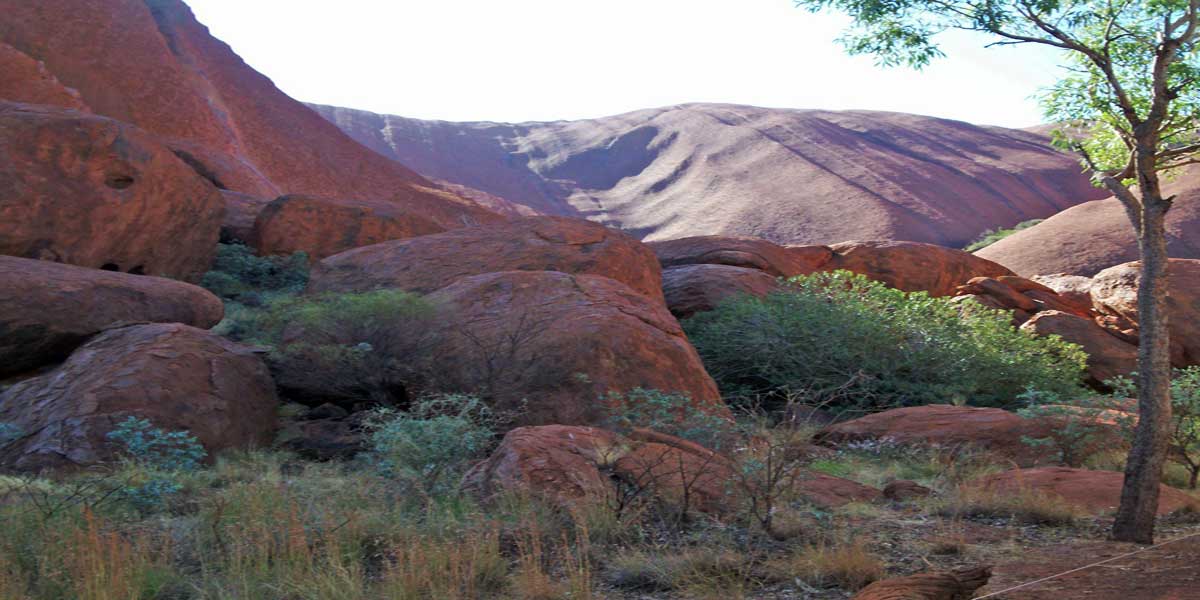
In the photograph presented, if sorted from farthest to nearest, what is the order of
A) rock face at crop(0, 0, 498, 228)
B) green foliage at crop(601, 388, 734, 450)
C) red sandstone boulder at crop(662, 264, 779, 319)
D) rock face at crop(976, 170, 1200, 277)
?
rock face at crop(976, 170, 1200, 277) → rock face at crop(0, 0, 498, 228) → red sandstone boulder at crop(662, 264, 779, 319) → green foliage at crop(601, 388, 734, 450)

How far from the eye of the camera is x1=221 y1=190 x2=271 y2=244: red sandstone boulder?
15.0m

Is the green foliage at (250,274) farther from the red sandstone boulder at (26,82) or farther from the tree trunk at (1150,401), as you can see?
the tree trunk at (1150,401)

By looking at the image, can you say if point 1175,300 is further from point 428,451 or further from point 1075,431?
point 428,451

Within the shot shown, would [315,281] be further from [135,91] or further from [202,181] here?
[135,91]

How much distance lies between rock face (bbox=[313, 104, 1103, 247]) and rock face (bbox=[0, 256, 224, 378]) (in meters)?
36.1

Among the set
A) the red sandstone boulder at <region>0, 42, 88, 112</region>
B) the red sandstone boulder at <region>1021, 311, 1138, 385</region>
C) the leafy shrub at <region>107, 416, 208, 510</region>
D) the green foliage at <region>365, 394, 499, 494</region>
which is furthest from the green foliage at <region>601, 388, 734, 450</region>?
the red sandstone boulder at <region>0, 42, 88, 112</region>

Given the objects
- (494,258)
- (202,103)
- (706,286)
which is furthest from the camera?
(202,103)

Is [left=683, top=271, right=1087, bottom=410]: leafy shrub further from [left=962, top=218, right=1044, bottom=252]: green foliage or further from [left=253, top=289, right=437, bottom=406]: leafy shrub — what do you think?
[left=962, top=218, right=1044, bottom=252]: green foliage

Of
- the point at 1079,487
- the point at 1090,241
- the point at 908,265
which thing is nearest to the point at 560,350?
the point at 1079,487

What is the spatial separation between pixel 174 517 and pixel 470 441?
189 centimetres

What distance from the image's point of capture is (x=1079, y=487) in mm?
6578

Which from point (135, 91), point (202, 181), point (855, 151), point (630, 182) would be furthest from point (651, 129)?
point (202, 181)

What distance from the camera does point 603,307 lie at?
29.8 ft

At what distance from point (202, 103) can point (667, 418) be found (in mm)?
22911
